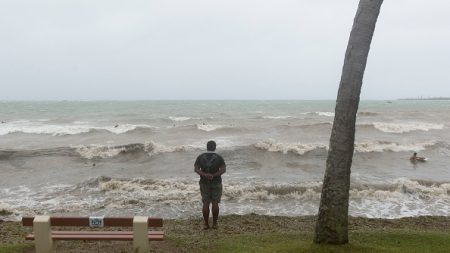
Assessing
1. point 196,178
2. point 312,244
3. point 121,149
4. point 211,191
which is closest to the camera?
point 312,244

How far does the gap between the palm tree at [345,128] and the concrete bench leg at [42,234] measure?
4027 mm

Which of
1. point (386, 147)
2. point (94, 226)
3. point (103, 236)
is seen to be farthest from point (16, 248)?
point (386, 147)

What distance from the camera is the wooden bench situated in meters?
6.16

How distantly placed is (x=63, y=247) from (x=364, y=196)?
9170mm

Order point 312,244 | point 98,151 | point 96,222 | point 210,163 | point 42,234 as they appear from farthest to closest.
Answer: point 98,151
point 210,163
point 42,234
point 312,244
point 96,222

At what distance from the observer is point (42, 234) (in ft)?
21.0

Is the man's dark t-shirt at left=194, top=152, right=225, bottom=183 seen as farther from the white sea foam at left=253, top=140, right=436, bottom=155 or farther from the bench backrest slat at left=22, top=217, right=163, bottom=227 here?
the white sea foam at left=253, top=140, right=436, bottom=155

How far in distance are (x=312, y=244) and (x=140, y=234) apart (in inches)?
99.9

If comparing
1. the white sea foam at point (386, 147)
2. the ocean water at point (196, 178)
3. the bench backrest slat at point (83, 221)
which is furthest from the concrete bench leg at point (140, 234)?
the white sea foam at point (386, 147)

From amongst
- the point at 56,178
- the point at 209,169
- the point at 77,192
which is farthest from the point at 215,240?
the point at 56,178

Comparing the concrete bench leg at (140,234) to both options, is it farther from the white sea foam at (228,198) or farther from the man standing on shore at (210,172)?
the white sea foam at (228,198)

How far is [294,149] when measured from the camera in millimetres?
22328

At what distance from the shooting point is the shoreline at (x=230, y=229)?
7.30m

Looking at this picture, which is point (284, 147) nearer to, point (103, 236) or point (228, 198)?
point (228, 198)
